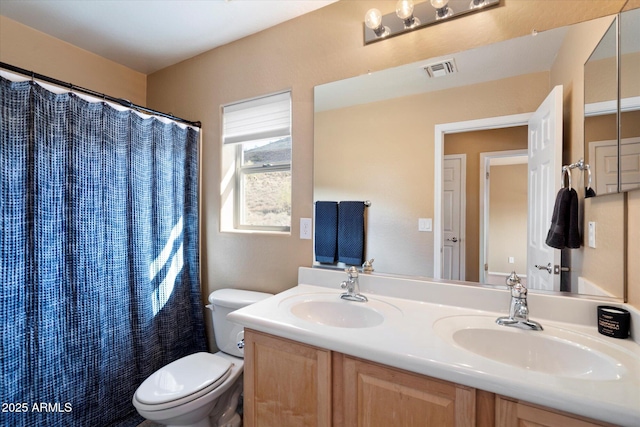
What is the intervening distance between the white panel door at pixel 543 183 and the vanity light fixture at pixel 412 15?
52 centimetres

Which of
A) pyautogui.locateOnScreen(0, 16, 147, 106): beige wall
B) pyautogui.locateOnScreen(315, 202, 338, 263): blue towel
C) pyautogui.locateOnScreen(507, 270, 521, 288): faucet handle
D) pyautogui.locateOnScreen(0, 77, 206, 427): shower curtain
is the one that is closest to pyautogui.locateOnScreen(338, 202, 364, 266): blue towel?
pyautogui.locateOnScreen(315, 202, 338, 263): blue towel

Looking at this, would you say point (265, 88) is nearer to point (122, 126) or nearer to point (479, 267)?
point (122, 126)

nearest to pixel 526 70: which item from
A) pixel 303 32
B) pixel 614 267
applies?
pixel 614 267

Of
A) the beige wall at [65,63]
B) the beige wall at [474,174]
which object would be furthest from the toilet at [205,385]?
the beige wall at [65,63]

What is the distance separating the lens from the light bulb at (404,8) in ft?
4.30

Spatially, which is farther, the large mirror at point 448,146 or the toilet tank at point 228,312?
the toilet tank at point 228,312

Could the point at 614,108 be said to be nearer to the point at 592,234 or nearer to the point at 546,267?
the point at 592,234

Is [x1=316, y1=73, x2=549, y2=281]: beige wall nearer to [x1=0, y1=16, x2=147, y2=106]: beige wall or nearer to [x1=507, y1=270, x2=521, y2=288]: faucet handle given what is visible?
[x1=507, y1=270, x2=521, y2=288]: faucet handle

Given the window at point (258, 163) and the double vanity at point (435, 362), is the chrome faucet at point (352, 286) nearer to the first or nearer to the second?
the double vanity at point (435, 362)

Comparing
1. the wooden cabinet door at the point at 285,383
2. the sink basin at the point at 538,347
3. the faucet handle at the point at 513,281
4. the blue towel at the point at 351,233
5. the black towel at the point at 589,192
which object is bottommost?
the wooden cabinet door at the point at 285,383

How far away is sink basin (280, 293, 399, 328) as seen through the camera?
1.29 m

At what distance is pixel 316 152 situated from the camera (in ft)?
5.37

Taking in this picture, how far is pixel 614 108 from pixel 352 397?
131 cm

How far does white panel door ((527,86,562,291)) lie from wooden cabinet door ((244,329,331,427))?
0.92 meters
